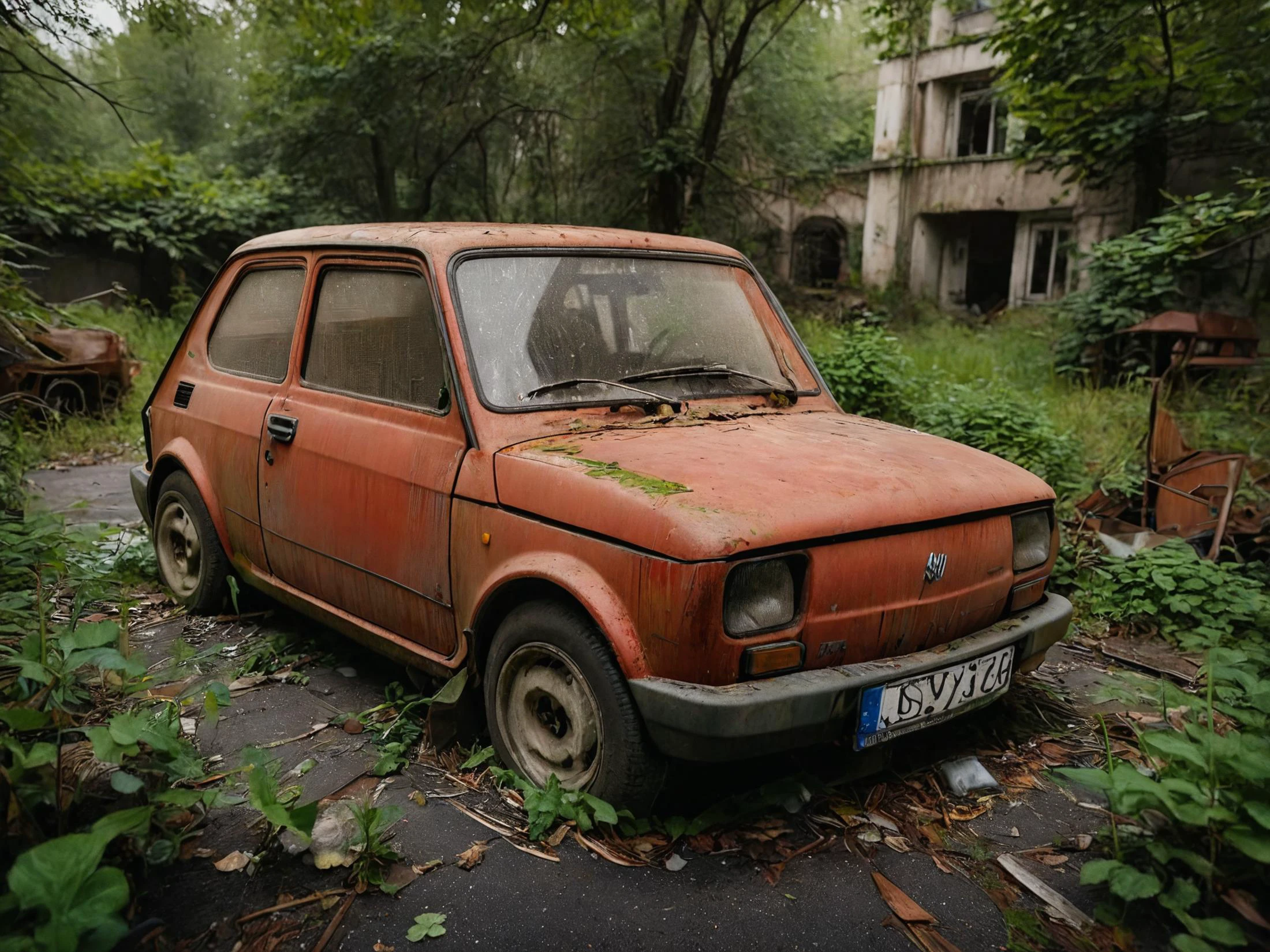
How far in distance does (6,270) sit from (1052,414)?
7.35 metres

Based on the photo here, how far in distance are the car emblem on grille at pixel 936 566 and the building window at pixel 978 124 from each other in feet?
62.0

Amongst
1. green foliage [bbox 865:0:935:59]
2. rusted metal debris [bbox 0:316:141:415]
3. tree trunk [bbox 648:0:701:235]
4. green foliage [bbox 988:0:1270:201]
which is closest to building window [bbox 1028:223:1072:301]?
green foliage [bbox 988:0:1270:201]

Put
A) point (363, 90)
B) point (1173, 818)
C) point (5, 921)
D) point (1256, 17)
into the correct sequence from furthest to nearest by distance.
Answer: point (363, 90) → point (1256, 17) → point (1173, 818) → point (5, 921)

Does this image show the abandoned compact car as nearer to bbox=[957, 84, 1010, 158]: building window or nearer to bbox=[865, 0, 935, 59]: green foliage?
bbox=[865, 0, 935, 59]: green foliage

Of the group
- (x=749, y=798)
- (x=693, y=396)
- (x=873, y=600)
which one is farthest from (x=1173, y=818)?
(x=693, y=396)

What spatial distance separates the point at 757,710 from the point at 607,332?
1.56 meters

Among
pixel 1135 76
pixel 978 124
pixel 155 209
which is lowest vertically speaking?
pixel 155 209

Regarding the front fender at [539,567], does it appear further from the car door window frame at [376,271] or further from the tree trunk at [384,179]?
the tree trunk at [384,179]

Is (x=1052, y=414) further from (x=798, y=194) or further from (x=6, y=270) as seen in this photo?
(x=798, y=194)

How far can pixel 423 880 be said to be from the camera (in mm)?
2430

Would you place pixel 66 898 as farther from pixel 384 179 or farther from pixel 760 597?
pixel 384 179

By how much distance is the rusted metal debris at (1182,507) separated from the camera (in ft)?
14.9

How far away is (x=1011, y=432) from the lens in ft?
18.5

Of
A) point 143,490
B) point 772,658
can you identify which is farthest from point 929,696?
point 143,490
